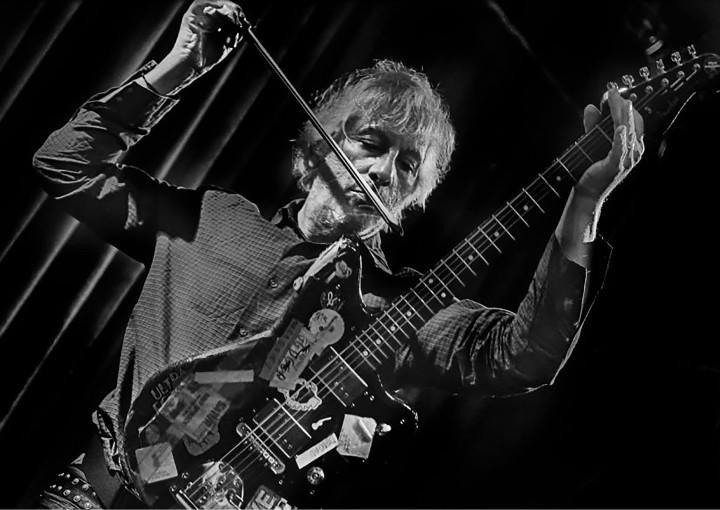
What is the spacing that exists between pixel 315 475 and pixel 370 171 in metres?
0.51

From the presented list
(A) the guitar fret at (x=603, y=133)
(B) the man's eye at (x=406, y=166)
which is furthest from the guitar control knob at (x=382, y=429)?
(A) the guitar fret at (x=603, y=133)

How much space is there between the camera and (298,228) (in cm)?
123

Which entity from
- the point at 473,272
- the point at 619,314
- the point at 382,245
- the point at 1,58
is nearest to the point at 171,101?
the point at 1,58

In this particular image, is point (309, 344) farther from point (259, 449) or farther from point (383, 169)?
point (383, 169)

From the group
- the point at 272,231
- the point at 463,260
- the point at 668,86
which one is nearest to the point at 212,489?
the point at 272,231

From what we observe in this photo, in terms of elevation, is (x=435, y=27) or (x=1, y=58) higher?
→ (x=1, y=58)

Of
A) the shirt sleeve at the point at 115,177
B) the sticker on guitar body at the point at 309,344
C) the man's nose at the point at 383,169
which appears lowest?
the sticker on guitar body at the point at 309,344

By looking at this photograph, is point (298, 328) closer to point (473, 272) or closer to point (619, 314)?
point (473, 272)

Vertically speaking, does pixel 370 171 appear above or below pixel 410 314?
above

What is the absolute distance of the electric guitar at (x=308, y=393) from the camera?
3.60 ft

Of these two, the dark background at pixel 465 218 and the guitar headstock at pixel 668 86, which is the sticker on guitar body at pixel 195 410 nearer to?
the dark background at pixel 465 218

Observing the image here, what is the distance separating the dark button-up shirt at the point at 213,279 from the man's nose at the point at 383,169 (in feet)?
0.36

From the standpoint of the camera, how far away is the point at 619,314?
3.97 feet

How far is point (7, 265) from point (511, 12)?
1038mm
